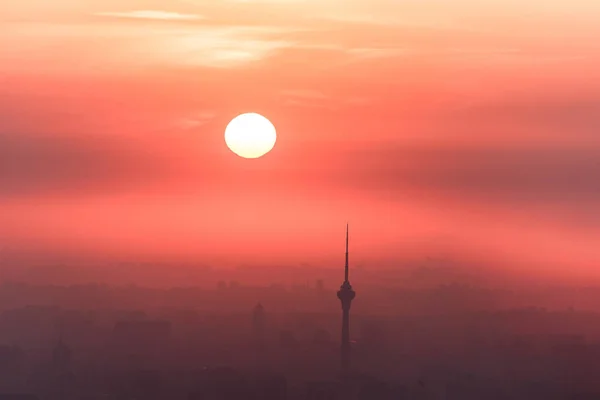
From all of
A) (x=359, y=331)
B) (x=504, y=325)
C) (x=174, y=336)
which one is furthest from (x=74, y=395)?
(x=504, y=325)

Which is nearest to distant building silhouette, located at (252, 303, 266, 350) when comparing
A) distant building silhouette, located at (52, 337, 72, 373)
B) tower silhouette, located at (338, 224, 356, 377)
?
tower silhouette, located at (338, 224, 356, 377)

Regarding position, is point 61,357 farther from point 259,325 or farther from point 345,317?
A: point 345,317

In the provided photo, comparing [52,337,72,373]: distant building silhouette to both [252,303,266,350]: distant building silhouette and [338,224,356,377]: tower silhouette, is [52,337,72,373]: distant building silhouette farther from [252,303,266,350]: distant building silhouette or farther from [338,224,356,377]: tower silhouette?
[338,224,356,377]: tower silhouette

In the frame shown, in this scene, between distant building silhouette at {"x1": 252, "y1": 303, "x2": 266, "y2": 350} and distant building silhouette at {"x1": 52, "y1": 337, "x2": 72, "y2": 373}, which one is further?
distant building silhouette at {"x1": 252, "y1": 303, "x2": 266, "y2": 350}

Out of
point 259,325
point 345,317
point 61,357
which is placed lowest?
point 61,357

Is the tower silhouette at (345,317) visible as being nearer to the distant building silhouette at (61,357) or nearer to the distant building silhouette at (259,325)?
the distant building silhouette at (259,325)

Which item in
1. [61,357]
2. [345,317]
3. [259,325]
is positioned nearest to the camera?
[61,357]

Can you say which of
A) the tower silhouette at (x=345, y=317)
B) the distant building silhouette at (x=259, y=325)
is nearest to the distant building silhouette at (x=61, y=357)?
the distant building silhouette at (x=259, y=325)

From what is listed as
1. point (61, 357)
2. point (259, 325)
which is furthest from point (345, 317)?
point (61, 357)

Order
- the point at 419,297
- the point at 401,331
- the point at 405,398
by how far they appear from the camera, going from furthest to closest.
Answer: the point at 401,331
the point at 419,297
the point at 405,398

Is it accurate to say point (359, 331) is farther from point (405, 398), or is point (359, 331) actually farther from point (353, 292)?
point (405, 398)

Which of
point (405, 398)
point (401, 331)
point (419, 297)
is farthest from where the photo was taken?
point (401, 331)
